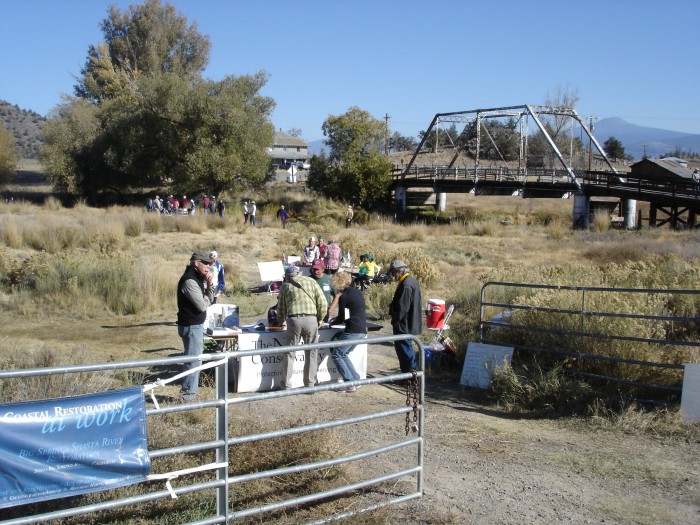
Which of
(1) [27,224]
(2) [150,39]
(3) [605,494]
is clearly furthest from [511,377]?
(2) [150,39]

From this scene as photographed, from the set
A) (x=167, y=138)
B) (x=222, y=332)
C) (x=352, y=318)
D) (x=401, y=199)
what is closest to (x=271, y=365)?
(x=222, y=332)

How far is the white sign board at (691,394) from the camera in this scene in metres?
7.72

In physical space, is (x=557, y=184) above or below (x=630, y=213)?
above

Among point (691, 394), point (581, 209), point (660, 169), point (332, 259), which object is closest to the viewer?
point (691, 394)

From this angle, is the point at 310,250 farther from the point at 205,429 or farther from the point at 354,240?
the point at 205,429

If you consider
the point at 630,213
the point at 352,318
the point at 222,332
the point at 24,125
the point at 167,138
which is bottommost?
the point at 222,332

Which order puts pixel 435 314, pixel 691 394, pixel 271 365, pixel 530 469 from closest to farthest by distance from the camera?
1. pixel 530 469
2. pixel 691 394
3. pixel 271 365
4. pixel 435 314

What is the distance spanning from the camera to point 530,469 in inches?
256

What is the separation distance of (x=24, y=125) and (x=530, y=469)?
455ft

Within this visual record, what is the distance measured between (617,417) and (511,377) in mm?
1485

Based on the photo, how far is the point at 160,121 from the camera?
1882 inches

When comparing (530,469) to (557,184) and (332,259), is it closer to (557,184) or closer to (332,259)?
(332,259)

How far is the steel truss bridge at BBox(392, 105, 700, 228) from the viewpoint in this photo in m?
36.0

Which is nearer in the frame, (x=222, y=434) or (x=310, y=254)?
(x=222, y=434)
